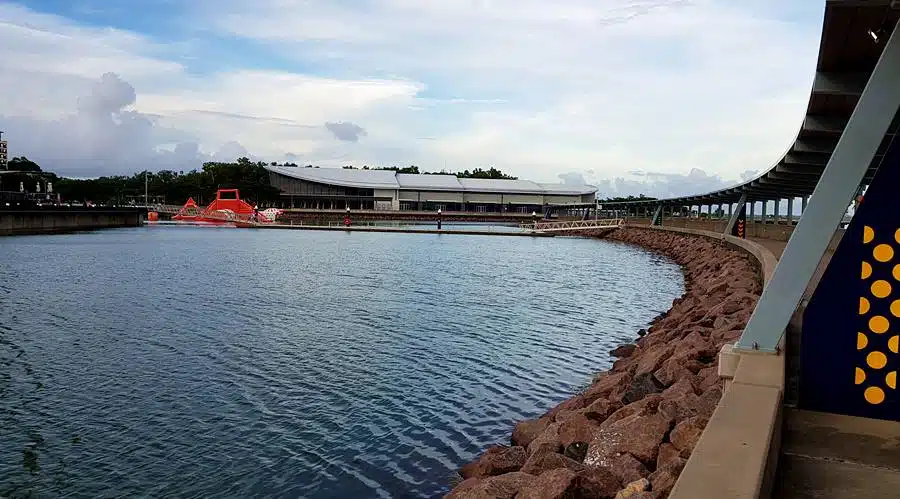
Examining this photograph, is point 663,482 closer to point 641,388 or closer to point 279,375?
point 641,388

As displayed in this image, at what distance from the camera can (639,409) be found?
27.3 feet

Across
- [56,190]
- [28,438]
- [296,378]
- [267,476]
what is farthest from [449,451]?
[56,190]

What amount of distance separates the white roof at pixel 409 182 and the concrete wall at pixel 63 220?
38.4m

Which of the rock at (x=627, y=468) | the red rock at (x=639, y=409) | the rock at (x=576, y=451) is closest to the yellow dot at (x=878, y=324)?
the red rock at (x=639, y=409)

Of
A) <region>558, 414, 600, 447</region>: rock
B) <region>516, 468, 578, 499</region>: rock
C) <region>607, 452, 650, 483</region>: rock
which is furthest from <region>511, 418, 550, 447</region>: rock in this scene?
<region>516, 468, 578, 499</region>: rock

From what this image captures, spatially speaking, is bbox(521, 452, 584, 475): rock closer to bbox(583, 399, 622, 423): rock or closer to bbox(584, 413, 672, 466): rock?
bbox(584, 413, 672, 466): rock

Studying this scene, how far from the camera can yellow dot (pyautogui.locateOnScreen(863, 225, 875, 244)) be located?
701 centimetres

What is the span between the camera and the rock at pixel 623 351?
52.7 ft

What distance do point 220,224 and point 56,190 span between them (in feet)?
210

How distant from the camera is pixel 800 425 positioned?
258 inches

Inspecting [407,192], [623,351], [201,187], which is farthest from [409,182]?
[623,351]

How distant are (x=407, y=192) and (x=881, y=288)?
133399mm

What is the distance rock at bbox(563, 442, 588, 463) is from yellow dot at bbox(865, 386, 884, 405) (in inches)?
116

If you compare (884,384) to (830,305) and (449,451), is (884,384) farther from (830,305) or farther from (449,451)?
(449,451)
